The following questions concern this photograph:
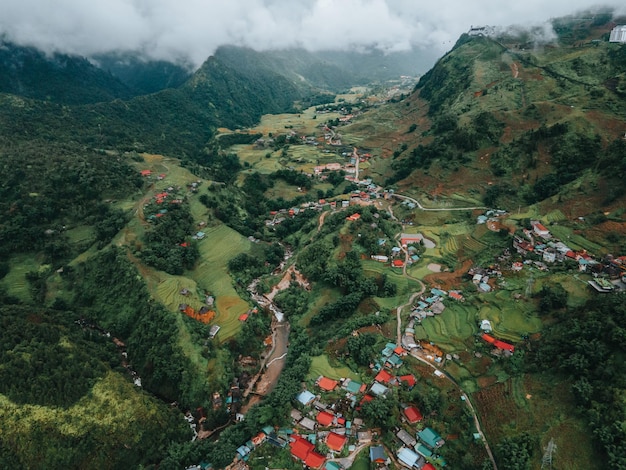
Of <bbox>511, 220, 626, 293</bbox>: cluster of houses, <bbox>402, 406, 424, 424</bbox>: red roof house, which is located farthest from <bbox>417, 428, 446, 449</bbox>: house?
<bbox>511, 220, 626, 293</bbox>: cluster of houses

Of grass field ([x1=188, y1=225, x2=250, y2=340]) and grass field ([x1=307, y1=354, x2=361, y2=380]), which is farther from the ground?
grass field ([x1=188, y1=225, x2=250, y2=340])

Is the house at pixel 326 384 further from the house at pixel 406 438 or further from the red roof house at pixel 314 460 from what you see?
the house at pixel 406 438

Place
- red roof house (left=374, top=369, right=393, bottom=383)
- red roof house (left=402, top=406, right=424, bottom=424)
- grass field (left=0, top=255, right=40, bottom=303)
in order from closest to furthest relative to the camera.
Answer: red roof house (left=402, top=406, right=424, bottom=424), red roof house (left=374, top=369, right=393, bottom=383), grass field (left=0, top=255, right=40, bottom=303)

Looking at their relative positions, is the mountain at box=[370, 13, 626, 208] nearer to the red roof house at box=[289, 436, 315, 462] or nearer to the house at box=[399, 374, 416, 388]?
the house at box=[399, 374, 416, 388]

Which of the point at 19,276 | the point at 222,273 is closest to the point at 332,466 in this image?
the point at 222,273

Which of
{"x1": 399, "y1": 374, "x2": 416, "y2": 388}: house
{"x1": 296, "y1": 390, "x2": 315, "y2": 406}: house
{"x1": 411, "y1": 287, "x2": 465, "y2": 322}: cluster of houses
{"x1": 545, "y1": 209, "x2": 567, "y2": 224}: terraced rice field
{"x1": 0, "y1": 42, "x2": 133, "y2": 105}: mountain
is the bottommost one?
{"x1": 296, "y1": 390, "x2": 315, "y2": 406}: house

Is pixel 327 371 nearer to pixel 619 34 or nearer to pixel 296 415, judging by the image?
pixel 296 415

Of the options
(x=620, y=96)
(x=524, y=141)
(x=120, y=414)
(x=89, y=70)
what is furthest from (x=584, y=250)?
(x=89, y=70)

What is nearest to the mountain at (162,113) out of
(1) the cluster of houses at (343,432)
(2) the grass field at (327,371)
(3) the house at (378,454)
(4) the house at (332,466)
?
(2) the grass field at (327,371)
